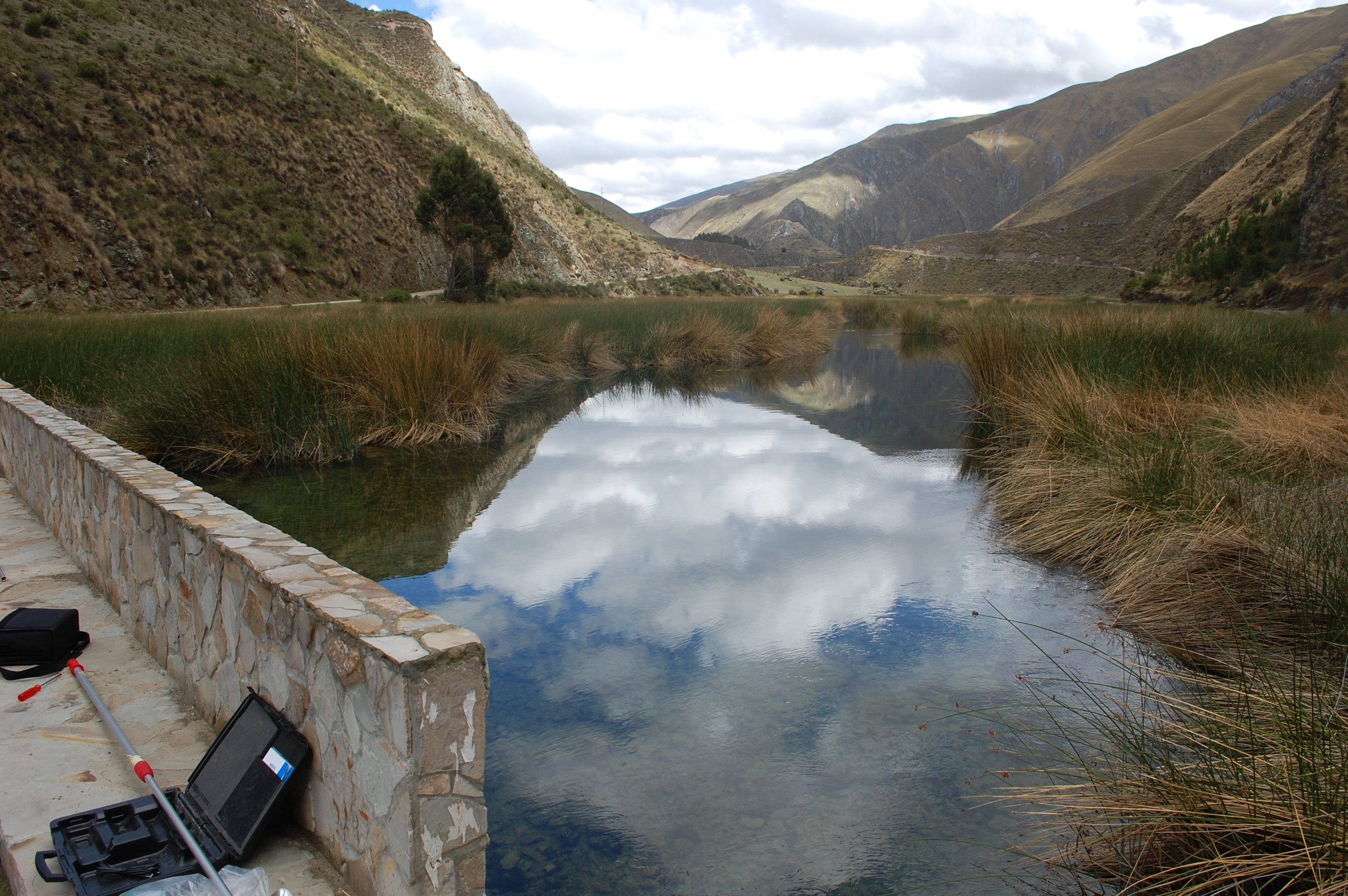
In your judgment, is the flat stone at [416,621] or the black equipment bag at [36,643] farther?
the black equipment bag at [36,643]

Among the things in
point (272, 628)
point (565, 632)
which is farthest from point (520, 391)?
point (272, 628)

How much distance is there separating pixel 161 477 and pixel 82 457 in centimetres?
61

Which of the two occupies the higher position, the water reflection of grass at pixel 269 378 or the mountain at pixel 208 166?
the mountain at pixel 208 166

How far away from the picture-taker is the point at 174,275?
1952cm

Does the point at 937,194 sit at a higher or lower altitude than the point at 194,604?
higher

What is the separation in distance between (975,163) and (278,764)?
547 ft

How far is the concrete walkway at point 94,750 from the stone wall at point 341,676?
0.20 feet

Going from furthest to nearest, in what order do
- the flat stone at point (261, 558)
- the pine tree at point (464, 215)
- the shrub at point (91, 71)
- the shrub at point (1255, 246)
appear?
the pine tree at point (464, 215) < the shrub at point (91, 71) < the shrub at point (1255, 246) < the flat stone at point (261, 558)

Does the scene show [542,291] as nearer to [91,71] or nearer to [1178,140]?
[91,71]

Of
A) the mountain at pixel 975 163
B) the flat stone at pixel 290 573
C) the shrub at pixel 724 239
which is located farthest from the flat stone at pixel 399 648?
the mountain at pixel 975 163

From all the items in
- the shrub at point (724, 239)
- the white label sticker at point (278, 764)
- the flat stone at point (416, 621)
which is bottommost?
the white label sticker at point (278, 764)

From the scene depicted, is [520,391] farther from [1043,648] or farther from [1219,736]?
[1219,736]

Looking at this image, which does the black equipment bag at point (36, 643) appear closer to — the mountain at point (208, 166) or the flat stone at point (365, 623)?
the flat stone at point (365, 623)

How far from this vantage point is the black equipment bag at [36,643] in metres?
2.69
